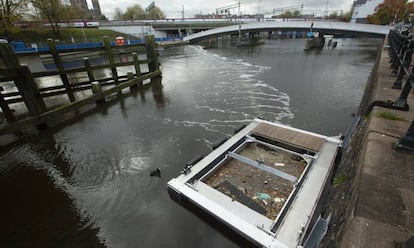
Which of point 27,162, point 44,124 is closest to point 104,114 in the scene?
point 44,124

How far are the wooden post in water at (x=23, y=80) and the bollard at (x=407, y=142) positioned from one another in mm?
7723

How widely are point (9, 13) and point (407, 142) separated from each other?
104 ft

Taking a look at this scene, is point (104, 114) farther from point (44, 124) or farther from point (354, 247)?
point (354, 247)

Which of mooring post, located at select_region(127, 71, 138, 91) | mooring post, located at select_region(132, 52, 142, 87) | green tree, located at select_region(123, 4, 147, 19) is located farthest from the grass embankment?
green tree, located at select_region(123, 4, 147, 19)

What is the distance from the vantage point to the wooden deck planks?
Answer: 4359 millimetres

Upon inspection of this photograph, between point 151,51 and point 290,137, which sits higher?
point 151,51

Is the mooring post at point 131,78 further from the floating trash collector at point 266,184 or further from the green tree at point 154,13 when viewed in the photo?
the green tree at point 154,13

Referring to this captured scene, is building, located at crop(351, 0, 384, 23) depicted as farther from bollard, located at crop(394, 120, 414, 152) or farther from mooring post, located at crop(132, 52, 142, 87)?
bollard, located at crop(394, 120, 414, 152)

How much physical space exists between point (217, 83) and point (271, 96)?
11.9 feet

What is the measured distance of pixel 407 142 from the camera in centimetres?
202

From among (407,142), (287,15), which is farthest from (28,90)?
(287,15)

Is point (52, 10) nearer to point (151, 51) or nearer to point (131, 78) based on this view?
point (151, 51)

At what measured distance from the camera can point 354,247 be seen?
1.25 metres

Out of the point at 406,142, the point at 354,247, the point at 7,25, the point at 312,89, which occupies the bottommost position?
the point at 312,89
